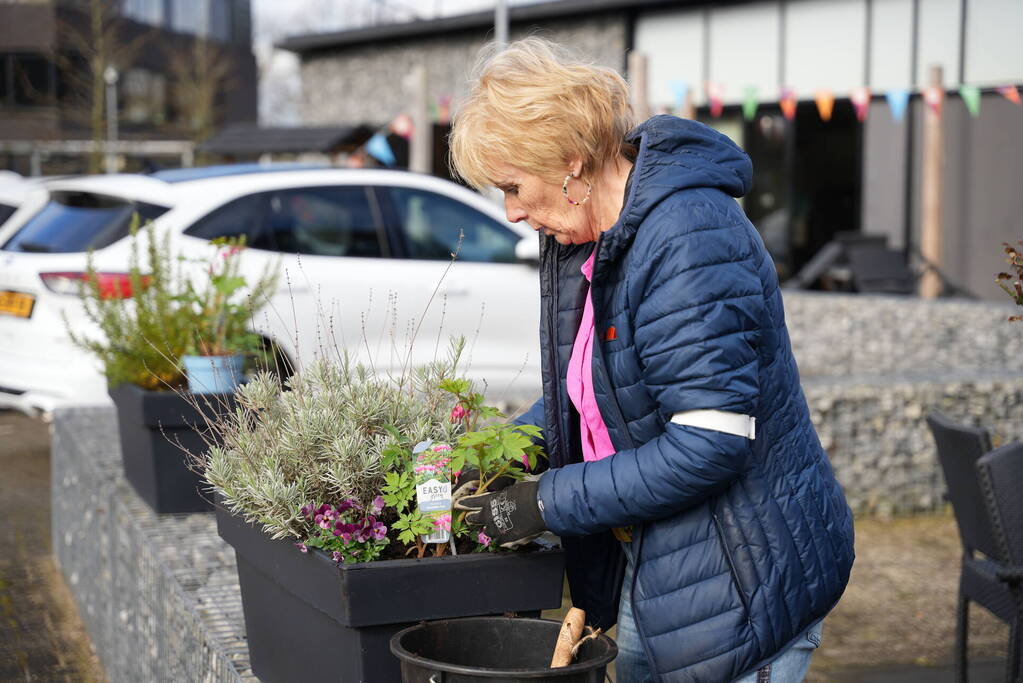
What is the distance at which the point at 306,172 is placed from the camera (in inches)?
278

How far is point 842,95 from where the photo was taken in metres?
17.8

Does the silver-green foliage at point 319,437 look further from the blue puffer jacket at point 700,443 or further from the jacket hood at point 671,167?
the jacket hood at point 671,167

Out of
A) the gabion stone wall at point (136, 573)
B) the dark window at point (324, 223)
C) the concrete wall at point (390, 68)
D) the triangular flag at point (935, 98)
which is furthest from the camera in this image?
the concrete wall at point (390, 68)

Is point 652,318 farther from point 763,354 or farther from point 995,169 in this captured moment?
point 995,169

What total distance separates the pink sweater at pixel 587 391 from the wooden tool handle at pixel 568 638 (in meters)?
0.34

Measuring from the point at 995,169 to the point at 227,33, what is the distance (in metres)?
41.0

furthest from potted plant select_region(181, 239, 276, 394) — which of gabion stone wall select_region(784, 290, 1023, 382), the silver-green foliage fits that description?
gabion stone wall select_region(784, 290, 1023, 382)

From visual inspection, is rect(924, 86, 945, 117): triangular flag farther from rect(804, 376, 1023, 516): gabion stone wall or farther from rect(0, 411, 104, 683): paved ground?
rect(0, 411, 104, 683): paved ground

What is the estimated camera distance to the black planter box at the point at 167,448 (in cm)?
394

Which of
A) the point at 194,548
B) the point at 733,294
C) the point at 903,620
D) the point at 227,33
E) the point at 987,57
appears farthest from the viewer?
the point at 227,33

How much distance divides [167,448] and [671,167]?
8.24 ft

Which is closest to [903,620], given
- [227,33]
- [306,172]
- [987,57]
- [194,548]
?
[194,548]

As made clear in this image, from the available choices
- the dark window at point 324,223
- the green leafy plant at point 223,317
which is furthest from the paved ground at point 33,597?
the dark window at point 324,223

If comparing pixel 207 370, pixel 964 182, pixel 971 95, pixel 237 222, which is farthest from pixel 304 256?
pixel 964 182
